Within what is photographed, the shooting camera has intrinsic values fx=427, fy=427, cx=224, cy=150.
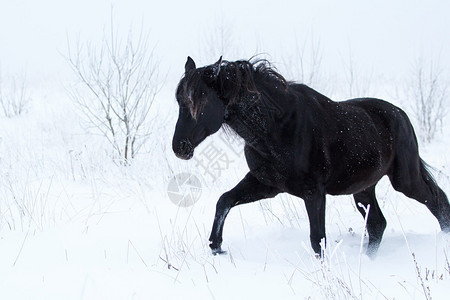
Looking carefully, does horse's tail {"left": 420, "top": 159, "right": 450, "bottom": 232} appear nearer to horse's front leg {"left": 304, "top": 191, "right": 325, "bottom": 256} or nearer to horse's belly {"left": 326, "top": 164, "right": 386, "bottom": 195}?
horse's belly {"left": 326, "top": 164, "right": 386, "bottom": 195}

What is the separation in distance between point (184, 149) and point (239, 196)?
74 centimetres

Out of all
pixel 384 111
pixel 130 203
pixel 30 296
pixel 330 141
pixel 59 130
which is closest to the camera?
pixel 30 296

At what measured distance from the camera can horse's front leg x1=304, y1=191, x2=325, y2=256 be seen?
2982 mm

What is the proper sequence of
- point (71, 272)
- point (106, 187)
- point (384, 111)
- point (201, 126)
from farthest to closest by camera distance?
point (106, 187), point (384, 111), point (201, 126), point (71, 272)

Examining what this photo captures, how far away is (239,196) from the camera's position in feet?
10.8

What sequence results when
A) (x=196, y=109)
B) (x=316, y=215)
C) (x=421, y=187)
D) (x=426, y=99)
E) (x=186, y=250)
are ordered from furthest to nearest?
(x=426, y=99)
(x=421, y=187)
(x=186, y=250)
(x=316, y=215)
(x=196, y=109)

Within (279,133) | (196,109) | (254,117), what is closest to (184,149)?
(196,109)

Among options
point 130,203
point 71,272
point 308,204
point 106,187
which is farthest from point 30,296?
point 106,187

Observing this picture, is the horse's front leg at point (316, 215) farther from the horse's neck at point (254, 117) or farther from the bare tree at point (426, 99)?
the bare tree at point (426, 99)

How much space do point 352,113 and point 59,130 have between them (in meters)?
10.8

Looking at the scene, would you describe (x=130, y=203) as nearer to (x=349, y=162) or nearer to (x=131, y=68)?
(x=349, y=162)

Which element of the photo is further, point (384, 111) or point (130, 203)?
point (130, 203)

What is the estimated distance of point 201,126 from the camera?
2838 mm

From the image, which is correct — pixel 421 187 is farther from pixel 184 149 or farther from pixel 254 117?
pixel 184 149
